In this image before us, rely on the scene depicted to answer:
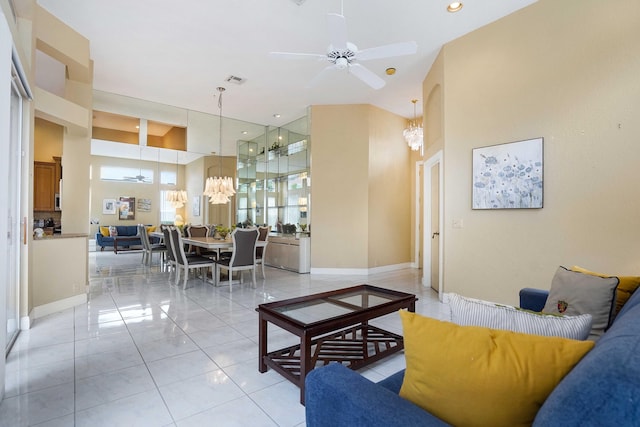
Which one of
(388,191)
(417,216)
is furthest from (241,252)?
(417,216)

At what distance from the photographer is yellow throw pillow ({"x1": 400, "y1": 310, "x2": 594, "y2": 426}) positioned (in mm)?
790

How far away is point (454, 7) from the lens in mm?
3467

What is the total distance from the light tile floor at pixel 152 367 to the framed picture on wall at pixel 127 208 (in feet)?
22.6

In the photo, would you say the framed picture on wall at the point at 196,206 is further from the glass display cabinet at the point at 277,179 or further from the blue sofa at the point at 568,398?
the blue sofa at the point at 568,398

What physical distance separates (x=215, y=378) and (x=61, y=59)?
169 inches

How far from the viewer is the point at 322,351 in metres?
2.49

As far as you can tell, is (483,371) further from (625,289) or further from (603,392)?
(625,289)

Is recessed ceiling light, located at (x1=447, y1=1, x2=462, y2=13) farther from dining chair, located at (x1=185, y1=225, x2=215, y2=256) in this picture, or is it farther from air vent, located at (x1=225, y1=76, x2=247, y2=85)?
A: dining chair, located at (x1=185, y1=225, x2=215, y2=256)

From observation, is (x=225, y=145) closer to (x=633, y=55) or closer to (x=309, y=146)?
(x=309, y=146)

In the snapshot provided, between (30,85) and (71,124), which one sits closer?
(30,85)

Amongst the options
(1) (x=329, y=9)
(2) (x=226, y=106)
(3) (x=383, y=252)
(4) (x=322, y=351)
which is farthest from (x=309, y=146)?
(4) (x=322, y=351)

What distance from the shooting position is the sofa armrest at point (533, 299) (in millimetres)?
2176

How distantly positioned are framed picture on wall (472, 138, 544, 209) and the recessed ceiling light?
1594mm

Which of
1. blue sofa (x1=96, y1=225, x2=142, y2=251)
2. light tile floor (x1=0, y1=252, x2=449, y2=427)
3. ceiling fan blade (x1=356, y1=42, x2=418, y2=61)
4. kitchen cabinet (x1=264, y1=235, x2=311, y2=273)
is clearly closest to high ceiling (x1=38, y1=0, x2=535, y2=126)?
ceiling fan blade (x1=356, y1=42, x2=418, y2=61)
